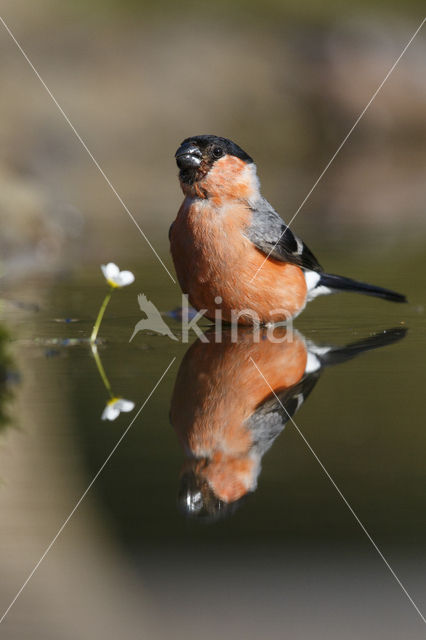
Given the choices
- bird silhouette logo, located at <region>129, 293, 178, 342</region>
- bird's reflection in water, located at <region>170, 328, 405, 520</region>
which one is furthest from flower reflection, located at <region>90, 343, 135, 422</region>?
bird silhouette logo, located at <region>129, 293, 178, 342</region>

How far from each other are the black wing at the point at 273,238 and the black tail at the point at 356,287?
32cm

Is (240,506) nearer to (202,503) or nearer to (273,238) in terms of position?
(202,503)

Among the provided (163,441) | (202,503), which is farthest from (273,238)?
(202,503)

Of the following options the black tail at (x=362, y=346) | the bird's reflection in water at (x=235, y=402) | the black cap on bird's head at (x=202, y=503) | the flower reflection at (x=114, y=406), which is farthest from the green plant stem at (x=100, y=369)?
the black cap on bird's head at (x=202, y=503)

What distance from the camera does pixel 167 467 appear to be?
9.11ft

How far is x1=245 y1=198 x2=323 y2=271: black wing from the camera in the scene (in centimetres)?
530

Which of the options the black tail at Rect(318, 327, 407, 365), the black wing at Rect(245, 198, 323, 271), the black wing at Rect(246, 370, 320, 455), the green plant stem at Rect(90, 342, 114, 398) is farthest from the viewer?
the black wing at Rect(245, 198, 323, 271)

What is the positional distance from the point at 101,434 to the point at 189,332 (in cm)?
214

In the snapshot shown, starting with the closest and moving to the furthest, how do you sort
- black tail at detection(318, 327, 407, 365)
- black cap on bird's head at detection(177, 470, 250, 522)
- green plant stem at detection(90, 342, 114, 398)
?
1. black cap on bird's head at detection(177, 470, 250, 522)
2. green plant stem at detection(90, 342, 114, 398)
3. black tail at detection(318, 327, 407, 365)

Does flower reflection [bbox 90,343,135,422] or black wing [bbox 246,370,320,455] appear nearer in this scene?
black wing [bbox 246,370,320,455]

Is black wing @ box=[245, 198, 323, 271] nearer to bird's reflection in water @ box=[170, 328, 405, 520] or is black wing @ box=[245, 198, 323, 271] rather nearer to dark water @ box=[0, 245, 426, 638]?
bird's reflection in water @ box=[170, 328, 405, 520]

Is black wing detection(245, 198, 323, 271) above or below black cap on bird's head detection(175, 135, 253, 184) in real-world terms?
below

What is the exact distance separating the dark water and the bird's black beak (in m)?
1.21

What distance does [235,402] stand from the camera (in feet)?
11.5
